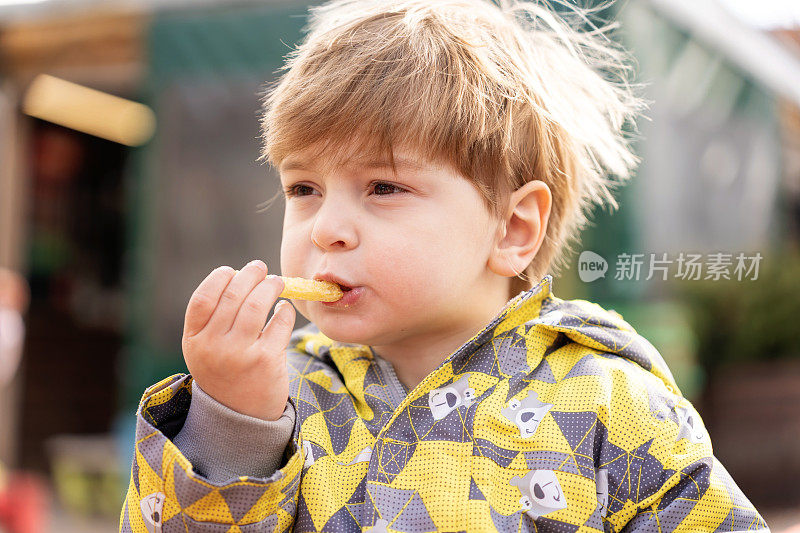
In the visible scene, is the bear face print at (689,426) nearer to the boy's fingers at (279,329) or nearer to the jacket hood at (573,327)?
the jacket hood at (573,327)

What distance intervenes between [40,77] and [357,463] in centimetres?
417

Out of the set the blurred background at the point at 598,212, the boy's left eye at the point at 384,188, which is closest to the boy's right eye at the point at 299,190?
the boy's left eye at the point at 384,188

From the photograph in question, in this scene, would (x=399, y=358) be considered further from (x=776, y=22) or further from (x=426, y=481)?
(x=776, y=22)

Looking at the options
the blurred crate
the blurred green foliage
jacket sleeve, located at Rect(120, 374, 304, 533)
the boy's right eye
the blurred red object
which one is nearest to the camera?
jacket sleeve, located at Rect(120, 374, 304, 533)

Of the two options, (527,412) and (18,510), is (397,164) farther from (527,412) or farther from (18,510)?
(18,510)

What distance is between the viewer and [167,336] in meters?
3.68

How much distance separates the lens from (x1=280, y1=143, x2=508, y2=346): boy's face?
42.5 inches

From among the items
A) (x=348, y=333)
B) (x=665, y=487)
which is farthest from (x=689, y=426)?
(x=348, y=333)

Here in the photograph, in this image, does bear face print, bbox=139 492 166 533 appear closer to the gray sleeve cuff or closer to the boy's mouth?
the gray sleeve cuff

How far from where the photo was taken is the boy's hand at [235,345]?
3.17ft

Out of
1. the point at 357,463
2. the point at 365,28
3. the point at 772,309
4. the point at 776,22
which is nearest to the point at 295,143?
the point at 365,28

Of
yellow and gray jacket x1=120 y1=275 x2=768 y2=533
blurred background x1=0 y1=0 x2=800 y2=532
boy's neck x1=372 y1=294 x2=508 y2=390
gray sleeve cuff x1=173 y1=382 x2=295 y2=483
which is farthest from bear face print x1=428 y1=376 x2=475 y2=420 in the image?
blurred background x1=0 y1=0 x2=800 y2=532

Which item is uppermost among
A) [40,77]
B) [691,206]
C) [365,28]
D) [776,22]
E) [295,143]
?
[776,22]

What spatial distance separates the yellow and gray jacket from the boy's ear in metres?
0.08
